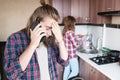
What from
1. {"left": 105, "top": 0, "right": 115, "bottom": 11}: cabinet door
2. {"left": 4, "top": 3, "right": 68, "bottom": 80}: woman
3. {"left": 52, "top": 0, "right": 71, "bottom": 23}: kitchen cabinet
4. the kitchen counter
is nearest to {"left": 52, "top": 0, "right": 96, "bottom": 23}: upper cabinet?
{"left": 52, "top": 0, "right": 71, "bottom": 23}: kitchen cabinet

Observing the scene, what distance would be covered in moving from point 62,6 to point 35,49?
189 centimetres

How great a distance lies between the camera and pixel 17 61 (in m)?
0.90

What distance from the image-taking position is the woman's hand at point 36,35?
91 cm

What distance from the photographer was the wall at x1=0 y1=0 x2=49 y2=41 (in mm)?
3072

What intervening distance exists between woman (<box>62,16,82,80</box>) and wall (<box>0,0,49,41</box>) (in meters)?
0.97

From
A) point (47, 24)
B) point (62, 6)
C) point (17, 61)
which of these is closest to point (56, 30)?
point (47, 24)

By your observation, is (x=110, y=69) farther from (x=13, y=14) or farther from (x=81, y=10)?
(x=13, y=14)

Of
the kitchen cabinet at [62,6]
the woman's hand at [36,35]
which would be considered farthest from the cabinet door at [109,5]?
the woman's hand at [36,35]

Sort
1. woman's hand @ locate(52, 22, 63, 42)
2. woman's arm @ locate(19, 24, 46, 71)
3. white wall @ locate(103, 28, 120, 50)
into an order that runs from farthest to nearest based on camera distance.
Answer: white wall @ locate(103, 28, 120, 50) → woman's hand @ locate(52, 22, 63, 42) → woman's arm @ locate(19, 24, 46, 71)

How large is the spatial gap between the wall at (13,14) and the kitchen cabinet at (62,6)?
2.08ft

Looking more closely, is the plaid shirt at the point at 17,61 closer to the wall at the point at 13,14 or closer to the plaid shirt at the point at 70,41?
the plaid shirt at the point at 70,41

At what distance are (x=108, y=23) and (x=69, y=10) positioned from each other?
29.4 inches

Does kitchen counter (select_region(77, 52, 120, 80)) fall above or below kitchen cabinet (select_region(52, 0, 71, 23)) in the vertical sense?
below

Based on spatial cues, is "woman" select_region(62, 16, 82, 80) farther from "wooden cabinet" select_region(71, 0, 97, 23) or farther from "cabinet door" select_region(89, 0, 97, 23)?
"cabinet door" select_region(89, 0, 97, 23)
